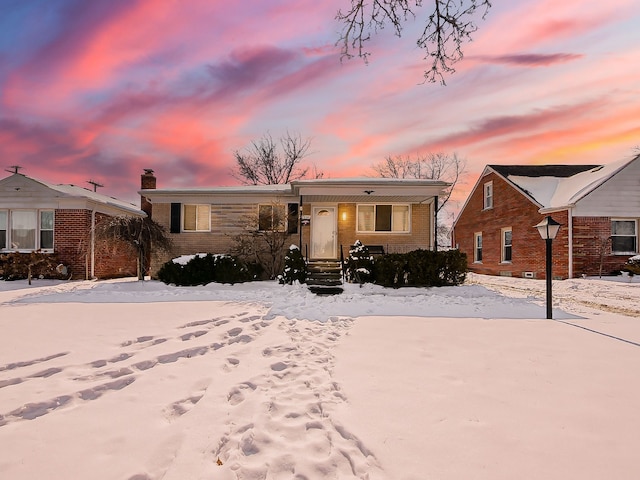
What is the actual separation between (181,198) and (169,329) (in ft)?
34.6

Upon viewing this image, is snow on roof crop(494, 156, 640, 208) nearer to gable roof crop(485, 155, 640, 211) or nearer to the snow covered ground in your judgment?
gable roof crop(485, 155, 640, 211)

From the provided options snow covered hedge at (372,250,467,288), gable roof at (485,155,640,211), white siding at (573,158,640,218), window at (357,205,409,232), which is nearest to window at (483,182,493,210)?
gable roof at (485,155,640,211)

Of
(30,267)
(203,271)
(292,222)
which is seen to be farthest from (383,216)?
(30,267)

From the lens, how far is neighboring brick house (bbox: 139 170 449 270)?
14.4m

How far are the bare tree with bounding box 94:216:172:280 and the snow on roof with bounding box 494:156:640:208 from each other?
1814 centimetres

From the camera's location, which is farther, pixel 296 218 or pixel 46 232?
pixel 46 232

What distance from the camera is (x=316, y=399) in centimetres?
296

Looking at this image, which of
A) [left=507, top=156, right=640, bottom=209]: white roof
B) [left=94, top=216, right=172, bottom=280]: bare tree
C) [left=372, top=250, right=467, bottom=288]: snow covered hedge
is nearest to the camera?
[left=372, top=250, right=467, bottom=288]: snow covered hedge

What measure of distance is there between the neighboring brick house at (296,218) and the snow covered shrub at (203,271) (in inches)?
90.1

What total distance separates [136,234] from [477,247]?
2012cm

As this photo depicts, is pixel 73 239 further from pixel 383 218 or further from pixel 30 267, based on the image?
pixel 383 218

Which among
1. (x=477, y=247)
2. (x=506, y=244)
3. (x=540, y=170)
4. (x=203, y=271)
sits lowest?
(x=203, y=271)

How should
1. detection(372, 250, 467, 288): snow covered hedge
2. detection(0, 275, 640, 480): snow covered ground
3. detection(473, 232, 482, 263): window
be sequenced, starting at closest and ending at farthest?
detection(0, 275, 640, 480): snow covered ground
detection(372, 250, 467, 288): snow covered hedge
detection(473, 232, 482, 263): window

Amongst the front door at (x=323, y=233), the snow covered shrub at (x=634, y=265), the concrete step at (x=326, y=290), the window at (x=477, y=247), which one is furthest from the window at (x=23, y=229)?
the snow covered shrub at (x=634, y=265)
